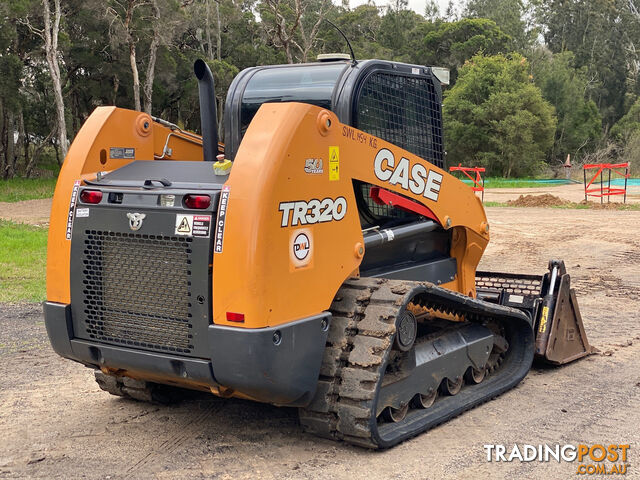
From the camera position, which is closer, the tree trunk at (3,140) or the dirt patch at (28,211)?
the dirt patch at (28,211)

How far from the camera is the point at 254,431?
4820 millimetres

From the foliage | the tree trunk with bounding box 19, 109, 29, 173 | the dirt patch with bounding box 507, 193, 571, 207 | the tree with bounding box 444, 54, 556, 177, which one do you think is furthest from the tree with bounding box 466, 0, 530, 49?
the dirt patch with bounding box 507, 193, 571, 207

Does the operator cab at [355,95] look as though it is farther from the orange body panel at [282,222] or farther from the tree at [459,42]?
the tree at [459,42]

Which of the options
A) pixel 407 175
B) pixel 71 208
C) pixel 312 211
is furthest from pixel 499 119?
pixel 71 208

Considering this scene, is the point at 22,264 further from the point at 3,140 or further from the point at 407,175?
the point at 3,140

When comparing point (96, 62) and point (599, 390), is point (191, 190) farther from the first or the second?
point (96, 62)

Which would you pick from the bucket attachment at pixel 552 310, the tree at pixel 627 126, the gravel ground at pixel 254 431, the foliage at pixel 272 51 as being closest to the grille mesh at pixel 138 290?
the gravel ground at pixel 254 431

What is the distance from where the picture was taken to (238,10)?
172 ft

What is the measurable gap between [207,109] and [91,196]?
101 cm

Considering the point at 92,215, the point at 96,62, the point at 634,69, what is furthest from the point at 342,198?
the point at 634,69

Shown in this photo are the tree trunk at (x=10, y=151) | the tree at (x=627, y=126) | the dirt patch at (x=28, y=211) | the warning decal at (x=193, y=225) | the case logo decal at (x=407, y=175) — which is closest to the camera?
the warning decal at (x=193, y=225)

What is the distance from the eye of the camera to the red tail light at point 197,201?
407cm

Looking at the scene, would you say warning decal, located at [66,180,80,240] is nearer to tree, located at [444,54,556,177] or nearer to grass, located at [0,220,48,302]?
grass, located at [0,220,48,302]

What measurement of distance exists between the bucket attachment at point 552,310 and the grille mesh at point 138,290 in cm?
335
